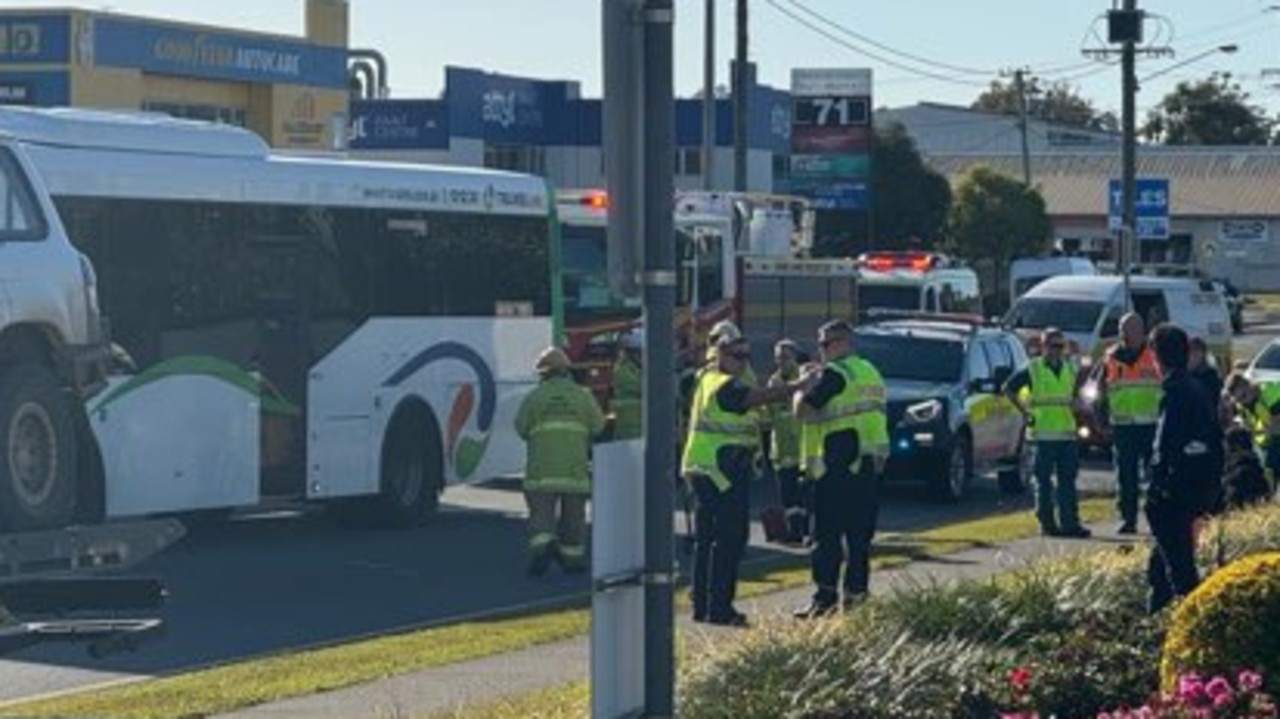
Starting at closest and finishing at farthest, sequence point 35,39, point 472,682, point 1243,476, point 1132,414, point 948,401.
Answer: point 472,682, point 1243,476, point 1132,414, point 948,401, point 35,39

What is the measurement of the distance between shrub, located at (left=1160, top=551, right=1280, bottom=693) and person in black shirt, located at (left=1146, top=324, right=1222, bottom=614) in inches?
144

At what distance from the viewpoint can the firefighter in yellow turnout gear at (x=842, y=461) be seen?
1769 centimetres

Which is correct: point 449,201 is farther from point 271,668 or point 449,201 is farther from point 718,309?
point 271,668

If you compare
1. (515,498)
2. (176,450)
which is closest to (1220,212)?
(515,498)

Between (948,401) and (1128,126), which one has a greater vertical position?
(1128,126)

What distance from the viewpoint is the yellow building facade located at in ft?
138

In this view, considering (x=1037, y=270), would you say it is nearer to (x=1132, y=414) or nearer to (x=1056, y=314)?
(x=1056, y=314)

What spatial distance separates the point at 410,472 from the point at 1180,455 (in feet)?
37.8

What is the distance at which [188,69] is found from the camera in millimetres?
45500

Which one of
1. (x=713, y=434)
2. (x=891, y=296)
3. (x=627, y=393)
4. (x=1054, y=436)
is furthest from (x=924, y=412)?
(x=891, y=296)

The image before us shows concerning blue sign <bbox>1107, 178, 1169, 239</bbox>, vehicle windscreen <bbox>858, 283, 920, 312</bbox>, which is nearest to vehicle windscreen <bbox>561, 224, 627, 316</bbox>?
vehicle windscreen <bbox>858, 283, 920, 312</bbox>

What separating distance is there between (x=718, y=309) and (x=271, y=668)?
19036 mm

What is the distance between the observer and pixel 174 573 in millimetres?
21891

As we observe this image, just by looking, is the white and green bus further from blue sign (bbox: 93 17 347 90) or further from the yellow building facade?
blue sign (bbox: 93 17 347 90)
